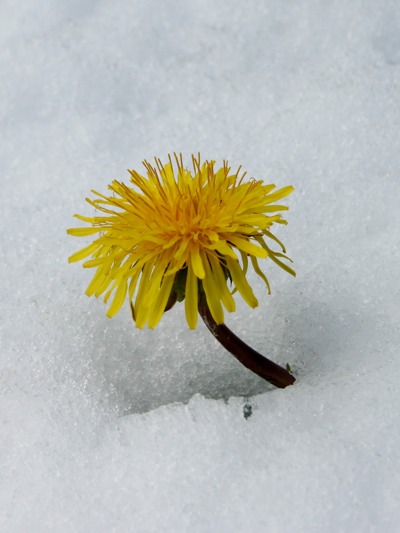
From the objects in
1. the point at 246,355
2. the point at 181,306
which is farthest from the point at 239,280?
the point at 181,306

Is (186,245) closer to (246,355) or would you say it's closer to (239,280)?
(239,280)

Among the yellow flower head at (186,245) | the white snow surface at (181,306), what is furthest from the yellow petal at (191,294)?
the white snow surface at (181,306)

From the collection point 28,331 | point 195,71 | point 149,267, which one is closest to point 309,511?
point 149,267

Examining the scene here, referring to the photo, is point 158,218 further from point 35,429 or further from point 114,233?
point 35,429

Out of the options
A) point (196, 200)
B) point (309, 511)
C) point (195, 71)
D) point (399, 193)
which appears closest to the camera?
point (309, 511)

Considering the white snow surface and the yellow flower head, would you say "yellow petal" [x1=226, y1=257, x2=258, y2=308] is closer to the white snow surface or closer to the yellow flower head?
the yellow flower head

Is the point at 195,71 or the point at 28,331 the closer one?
the point at 28,331

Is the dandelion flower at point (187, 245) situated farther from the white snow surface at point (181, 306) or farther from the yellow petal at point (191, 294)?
the white snow surface at point (181, 306)
